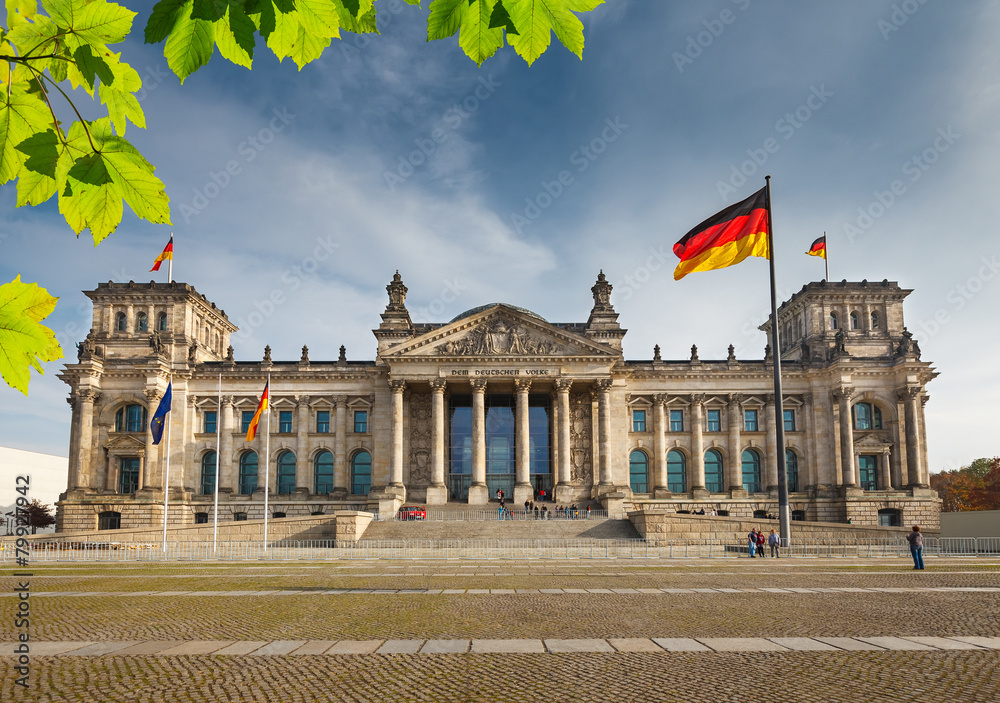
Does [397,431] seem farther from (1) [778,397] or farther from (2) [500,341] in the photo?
(1) [778,397]

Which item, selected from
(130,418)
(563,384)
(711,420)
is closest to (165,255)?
(130,418)

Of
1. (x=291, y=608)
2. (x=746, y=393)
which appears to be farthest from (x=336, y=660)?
(x=746, y=393)

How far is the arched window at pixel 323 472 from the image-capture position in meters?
72.2

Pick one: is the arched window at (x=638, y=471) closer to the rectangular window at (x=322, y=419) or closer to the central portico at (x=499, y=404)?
the central portico at (x=499, y=404)

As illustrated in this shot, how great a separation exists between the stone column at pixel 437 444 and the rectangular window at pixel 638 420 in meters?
18.9

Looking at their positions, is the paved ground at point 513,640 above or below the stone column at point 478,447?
below

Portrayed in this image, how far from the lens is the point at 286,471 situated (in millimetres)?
73000

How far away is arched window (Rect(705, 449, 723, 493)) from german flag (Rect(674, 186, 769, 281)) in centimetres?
4345

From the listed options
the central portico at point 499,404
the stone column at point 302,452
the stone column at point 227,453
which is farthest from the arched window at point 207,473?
the central portico at point 499,404

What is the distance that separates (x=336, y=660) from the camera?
11539mm

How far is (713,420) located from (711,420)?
194mm

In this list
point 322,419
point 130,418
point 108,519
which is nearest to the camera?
point 108,519

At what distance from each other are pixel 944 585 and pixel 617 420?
4896 cm

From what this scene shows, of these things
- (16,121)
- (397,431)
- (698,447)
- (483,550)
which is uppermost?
(397,431)
